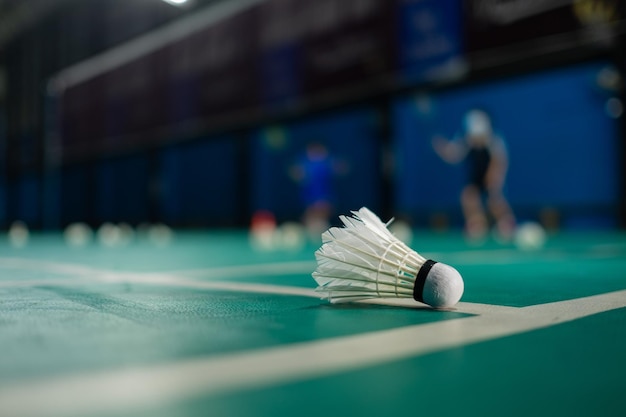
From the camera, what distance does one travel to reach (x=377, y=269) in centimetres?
178

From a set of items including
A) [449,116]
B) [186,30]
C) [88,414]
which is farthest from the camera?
[186,30]

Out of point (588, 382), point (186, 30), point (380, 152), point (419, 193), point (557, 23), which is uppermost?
point (186, 30)

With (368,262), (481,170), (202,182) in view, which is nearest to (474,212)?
(481,170)

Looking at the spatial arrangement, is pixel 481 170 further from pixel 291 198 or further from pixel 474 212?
pixel 291 198

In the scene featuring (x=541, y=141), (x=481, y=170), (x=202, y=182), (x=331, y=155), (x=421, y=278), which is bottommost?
(x=421, y=278)

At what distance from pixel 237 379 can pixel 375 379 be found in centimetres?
22

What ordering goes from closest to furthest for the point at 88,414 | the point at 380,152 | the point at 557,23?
the point at 88,414 → the point at 557,23 → the point at 380,152

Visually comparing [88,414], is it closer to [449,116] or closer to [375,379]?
[375,379]

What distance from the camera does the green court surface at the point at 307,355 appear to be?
0.88m

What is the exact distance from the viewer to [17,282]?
294cm

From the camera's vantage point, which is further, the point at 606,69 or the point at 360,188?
the point at 360,188

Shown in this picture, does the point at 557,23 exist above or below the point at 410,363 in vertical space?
above

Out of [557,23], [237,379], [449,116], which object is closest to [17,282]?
[237,379]

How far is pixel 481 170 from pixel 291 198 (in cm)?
597
